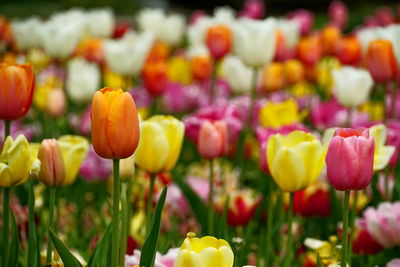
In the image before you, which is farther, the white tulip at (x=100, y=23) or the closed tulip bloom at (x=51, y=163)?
the white tulip at (x=100, y=23)

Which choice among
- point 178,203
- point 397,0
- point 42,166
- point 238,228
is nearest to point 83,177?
point 178,203

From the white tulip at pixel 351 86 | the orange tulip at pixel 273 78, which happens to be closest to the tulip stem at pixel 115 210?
the white tulip at pixel 351 86

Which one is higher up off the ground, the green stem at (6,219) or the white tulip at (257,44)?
the white tulip at (257,44)

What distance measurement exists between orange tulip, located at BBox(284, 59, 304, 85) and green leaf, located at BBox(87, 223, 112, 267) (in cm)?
236

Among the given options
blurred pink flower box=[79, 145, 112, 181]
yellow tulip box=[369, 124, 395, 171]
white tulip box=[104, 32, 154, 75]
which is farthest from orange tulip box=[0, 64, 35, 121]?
white tulip box=[104, 32, 154, 75]

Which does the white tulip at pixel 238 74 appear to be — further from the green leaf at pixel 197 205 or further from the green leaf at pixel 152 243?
the green leaf at pixel 152 243

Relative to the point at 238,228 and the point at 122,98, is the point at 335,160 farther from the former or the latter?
the point at 238,228

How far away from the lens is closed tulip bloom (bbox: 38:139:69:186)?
56.3 inches

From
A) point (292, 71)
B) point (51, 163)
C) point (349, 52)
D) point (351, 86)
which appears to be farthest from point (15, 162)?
point (292, 71)

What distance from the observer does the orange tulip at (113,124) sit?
1188 millimetres

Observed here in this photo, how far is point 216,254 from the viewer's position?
1.10 m

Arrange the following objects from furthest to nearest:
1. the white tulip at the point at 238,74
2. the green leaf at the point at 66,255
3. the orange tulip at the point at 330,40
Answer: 1. the orange tulip at the point at 330,40
2. the white tulip at the point at 238,74
3. the green leaf at the point at 66,255

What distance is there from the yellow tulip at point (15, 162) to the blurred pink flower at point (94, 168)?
1.19m

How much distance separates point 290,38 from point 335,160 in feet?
9.83
